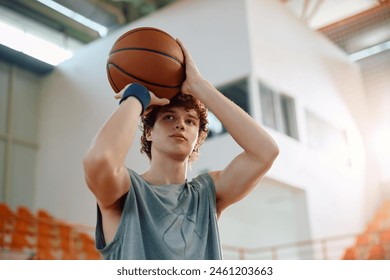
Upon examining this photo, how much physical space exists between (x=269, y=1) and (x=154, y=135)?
150 inches

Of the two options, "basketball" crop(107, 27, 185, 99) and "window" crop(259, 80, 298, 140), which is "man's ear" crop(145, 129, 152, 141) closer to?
"basketball" crop(107, 27, 185, 99)

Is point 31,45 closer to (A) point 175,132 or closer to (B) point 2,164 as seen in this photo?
(B) point 2,164

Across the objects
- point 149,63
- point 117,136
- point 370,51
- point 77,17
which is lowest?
point 117,136

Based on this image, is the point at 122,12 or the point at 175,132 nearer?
the point at 175,132

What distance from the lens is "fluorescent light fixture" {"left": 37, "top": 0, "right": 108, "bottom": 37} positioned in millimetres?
2664

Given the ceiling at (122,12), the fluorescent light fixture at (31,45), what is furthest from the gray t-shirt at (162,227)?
the fluorescent light fixture at (31,45)

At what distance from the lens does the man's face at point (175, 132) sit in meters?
0.99

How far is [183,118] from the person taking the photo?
3.34 ft

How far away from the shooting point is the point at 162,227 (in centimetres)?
92

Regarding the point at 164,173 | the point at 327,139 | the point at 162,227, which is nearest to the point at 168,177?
the point at 164,173

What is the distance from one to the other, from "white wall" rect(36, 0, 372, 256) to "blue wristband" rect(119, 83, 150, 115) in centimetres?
291

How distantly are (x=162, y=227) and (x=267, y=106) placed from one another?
3.35 meters

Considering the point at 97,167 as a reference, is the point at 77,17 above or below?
above

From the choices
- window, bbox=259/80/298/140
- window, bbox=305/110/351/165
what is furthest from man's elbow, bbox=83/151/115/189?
window, bbox=305/110/351/165
